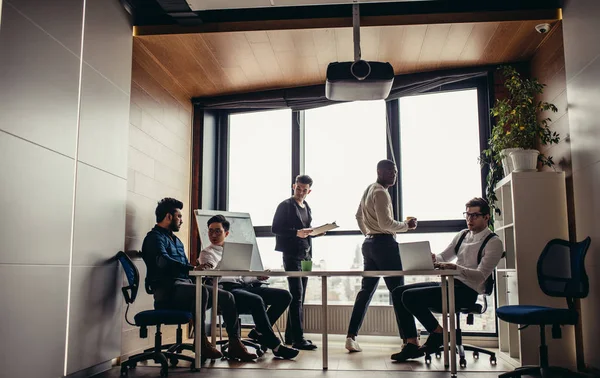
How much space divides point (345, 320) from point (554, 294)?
2479mm

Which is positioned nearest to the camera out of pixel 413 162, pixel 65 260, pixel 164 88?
pixel 65 260

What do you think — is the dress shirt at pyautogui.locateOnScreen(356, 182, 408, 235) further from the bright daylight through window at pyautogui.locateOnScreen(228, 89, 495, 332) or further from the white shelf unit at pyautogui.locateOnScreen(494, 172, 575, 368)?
the bright daylight through window at pyautogui.locateOnScreen(228, 89, 495, 332)

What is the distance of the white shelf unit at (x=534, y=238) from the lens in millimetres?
4230

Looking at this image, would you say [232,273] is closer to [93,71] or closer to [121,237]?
[121,237]

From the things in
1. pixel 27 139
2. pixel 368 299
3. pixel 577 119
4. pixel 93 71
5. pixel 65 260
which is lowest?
pixel 368 299

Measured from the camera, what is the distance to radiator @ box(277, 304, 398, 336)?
5.67 meters

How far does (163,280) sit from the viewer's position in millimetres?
4215

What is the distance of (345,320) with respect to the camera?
581 cm

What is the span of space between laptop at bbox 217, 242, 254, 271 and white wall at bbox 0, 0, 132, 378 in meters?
0.91

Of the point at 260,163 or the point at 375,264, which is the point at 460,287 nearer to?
the point at 375,264

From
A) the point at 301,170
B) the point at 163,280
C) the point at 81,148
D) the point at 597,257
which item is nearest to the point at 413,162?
the point at 301,170

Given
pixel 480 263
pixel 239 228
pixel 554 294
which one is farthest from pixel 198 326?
pixel 554 294

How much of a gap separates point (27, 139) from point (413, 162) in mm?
3892

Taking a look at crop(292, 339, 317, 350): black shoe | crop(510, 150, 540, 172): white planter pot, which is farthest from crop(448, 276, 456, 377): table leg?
crop(292, 339, 317, 350): black shoe
